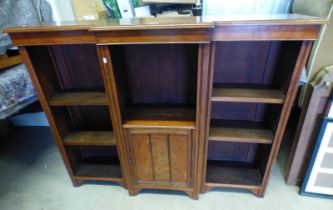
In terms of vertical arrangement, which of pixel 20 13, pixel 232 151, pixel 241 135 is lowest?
pixel 232 151

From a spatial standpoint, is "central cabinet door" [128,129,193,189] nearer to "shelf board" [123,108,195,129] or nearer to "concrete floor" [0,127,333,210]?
"shelf board" [123,108,195,129]

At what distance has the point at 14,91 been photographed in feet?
4.82

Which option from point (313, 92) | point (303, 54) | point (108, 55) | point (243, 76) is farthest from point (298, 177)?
point (108, 55)

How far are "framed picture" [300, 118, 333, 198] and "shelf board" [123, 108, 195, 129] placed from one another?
2.76ft

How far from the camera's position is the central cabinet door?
1288 mm

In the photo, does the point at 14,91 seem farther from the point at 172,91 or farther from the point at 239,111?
the point at 239,111

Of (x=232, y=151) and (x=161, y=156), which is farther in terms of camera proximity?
(x=232, y=151)

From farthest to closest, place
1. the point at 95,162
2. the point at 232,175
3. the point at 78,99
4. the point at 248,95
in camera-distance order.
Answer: the point at 95,162 → the point at 232,175 → the point at 78,99 → the point at 248,95

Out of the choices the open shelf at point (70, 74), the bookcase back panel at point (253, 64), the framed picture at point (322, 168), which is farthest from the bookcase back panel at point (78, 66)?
the framed picture at point (322, 168)

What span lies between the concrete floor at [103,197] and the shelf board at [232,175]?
0.13 metres

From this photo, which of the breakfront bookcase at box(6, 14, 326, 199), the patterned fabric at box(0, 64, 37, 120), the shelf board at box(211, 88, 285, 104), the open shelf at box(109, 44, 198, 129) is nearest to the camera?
the breakfront bookcase at box(6, 14, 326, 199)

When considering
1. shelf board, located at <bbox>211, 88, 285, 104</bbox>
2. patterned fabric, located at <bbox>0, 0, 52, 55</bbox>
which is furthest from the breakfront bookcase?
patterned fabric, located at <bbox>0, 0, 52, 55</bbox>

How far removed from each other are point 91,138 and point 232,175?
3.57 feet

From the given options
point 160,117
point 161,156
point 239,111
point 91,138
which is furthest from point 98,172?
point 239,111
